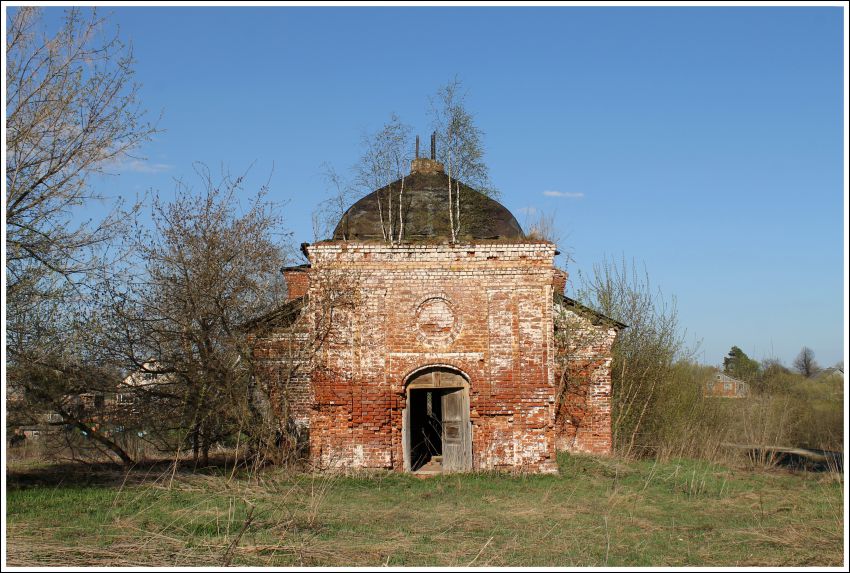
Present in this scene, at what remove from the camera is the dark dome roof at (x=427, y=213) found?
17.7 meters

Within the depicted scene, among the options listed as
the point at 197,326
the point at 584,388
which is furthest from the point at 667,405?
the point at 197,326

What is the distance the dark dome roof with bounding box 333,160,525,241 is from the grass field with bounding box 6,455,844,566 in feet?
19.6

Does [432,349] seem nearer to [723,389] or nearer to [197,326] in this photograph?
[197,326]

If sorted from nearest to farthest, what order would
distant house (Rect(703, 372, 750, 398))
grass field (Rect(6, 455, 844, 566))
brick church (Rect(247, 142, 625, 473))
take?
1. grass field (Rect(6, 455, 844, 566))
2. brick church (Rect(247, 142, 625, 473))
3. distant house (Rect(703, 372, 750, 398))

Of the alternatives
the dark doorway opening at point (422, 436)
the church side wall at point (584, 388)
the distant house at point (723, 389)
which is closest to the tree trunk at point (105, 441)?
the dark doorway opening at point (422, 436)

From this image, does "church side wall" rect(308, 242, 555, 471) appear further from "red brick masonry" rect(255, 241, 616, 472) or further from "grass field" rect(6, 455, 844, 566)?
"grass field" rect(6, 455, 844, 566)

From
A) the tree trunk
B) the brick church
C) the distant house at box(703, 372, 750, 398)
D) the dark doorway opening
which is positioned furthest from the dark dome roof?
the distant house at box(703, 372, 750, 398)

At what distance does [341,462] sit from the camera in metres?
14.4

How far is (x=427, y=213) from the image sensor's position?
58.4ft

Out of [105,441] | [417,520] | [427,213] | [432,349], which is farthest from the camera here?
[427,213]

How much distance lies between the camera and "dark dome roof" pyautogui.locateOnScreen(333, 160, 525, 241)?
1766 cm

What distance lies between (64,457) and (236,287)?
511 centimetres

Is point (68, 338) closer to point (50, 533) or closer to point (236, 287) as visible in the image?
point (236, 287)

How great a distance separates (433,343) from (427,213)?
4.20 metres
